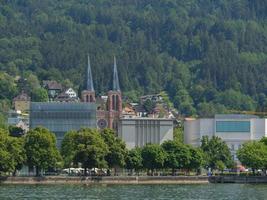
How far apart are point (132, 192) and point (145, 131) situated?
71.6m

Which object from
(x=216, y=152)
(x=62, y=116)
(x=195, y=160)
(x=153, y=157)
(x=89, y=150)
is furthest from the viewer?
(x=62, y=116)

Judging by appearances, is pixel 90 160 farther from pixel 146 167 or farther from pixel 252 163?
pixel 252 163

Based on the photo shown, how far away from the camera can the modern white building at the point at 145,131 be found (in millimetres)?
189875

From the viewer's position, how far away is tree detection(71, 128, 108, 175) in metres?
144

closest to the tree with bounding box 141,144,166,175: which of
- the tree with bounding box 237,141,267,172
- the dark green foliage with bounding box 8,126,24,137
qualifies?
the tree with bounding box 237,141,267,172

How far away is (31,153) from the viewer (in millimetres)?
141500

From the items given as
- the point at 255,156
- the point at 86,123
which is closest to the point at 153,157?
the point at 255,156

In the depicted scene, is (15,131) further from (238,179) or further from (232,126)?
(238,179)

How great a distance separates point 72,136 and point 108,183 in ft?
27.9

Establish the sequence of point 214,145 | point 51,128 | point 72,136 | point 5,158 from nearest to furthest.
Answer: point 5,158, point 72,136, point 214,145, point 51,128

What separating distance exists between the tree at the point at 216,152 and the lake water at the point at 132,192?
27.8 m

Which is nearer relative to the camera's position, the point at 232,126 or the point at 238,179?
the point at 238,179

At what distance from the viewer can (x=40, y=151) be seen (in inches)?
5581

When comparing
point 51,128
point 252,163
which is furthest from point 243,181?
point 51,128
